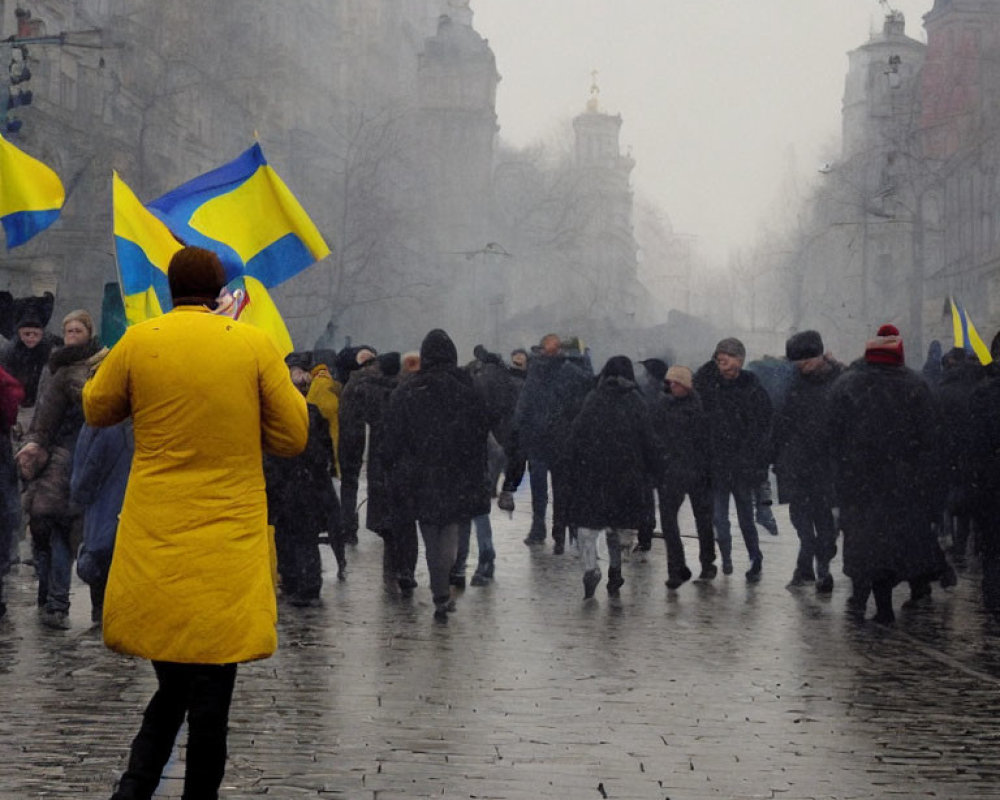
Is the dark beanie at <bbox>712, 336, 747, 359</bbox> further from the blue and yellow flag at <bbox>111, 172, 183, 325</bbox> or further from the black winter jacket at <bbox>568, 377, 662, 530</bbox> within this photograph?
the blue and yellow flag at <bbox>111, 172, 183, 325</bbox>

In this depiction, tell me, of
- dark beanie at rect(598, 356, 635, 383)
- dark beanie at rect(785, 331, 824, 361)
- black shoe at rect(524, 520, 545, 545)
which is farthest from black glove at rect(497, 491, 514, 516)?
black shoe at rect(524, 520, 545, 545)

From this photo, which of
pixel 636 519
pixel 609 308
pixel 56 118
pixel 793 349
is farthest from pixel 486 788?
pixel 609 308

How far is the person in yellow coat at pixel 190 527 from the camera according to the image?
526cm

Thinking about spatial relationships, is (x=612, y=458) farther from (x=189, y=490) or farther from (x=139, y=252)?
(x=189, y=490)

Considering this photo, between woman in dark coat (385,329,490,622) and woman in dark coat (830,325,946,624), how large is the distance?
2.42 meters

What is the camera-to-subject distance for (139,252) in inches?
352

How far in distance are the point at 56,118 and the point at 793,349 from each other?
109ft

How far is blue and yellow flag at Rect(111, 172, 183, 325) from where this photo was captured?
28.4 feet

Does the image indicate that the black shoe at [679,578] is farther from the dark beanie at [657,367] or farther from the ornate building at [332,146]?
the ornate building at [332,146]

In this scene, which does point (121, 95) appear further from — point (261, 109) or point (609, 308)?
point (609, 308)

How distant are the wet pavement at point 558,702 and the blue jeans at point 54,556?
0.67 feet

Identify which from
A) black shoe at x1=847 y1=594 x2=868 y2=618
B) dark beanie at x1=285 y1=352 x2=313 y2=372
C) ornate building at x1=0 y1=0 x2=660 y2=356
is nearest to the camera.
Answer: black shoe at x1=847 y1=594 x2=868 y2=618

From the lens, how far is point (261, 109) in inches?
2623

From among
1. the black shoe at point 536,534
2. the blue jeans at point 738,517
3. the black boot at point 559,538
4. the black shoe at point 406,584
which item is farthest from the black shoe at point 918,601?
the black shoe at point 536,534
